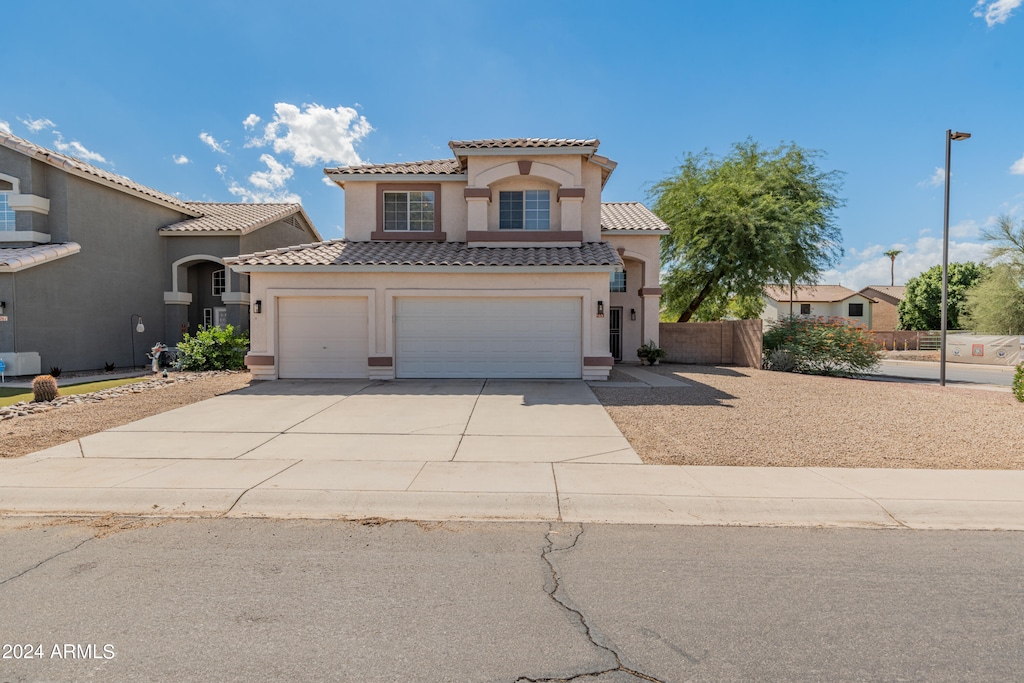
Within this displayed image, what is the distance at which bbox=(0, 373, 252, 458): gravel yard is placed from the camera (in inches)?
314

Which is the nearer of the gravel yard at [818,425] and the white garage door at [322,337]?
the gravel yard at [818,425]

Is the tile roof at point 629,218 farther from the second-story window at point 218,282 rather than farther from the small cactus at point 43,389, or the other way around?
the small cactus at point 43,389

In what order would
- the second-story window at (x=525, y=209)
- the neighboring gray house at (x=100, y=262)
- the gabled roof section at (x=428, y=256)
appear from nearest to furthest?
the gabled roof section at (x=428, y=256)
the neighboring gray house at (x=100, y=262)
the second-story window at (x=525, y=209)

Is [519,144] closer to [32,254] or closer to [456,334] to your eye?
[456,334]

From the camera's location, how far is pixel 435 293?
49.3ft

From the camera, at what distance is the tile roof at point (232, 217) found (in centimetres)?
2186

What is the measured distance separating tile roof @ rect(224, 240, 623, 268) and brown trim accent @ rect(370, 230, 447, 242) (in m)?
0.39

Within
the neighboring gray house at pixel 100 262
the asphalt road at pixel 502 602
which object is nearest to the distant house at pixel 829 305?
the neighboring gray house at pixel 100 262

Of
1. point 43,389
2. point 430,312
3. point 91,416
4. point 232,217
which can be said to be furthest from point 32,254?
point 430,312

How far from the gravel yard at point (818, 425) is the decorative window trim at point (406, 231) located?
8.55 metres

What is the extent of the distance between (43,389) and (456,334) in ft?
31.6

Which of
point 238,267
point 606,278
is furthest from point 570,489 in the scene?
point 238,267

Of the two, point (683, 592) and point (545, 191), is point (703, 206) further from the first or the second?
point (683, 592)

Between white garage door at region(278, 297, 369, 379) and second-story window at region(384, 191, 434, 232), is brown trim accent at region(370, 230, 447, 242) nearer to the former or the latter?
second-story window at region(384, 191, 434, 232)
